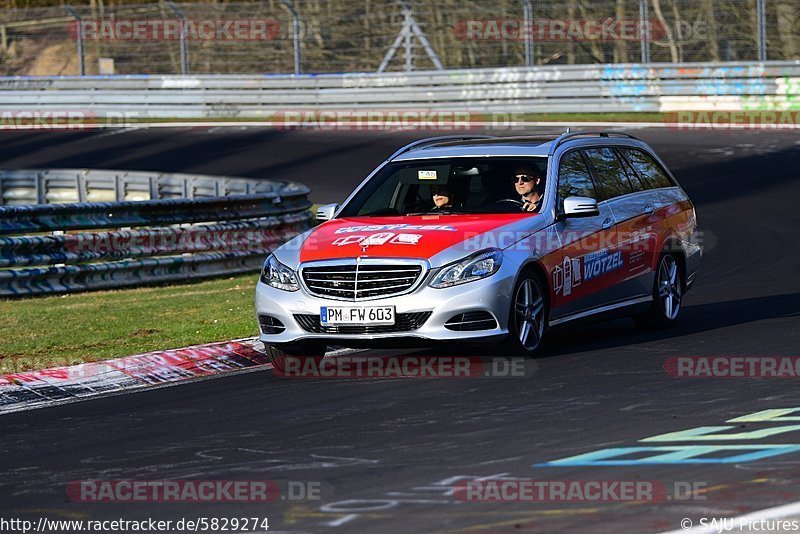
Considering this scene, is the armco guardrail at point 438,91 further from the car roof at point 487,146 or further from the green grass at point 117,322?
the car roof at point 487,146

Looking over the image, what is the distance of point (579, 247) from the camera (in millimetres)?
10914

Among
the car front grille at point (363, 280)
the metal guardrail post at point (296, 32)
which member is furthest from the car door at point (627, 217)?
the metal guardrail post at point (296, 32)

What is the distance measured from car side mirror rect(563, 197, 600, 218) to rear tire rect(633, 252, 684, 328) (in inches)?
60.4

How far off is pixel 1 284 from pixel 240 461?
8.64 m

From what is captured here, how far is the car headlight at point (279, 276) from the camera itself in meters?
10.2

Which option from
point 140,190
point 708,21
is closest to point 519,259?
point 140,190

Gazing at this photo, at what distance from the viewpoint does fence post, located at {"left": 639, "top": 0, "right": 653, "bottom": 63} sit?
30.3 m

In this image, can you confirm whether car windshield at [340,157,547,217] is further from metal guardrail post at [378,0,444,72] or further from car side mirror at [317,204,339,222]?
metal guardrail post at [378,0,444,72]

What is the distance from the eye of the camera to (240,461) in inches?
286

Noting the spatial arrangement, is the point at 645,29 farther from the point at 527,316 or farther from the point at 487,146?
the point at 527,316

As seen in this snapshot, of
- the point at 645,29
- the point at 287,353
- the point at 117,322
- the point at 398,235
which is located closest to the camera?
the point at 398,235

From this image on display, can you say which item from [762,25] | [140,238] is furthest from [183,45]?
A: [140,238]

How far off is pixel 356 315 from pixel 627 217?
2.90 m

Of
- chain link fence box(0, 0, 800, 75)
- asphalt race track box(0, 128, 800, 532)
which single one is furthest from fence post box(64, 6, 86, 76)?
asphalt race track box(0, 128, 800, 532)
